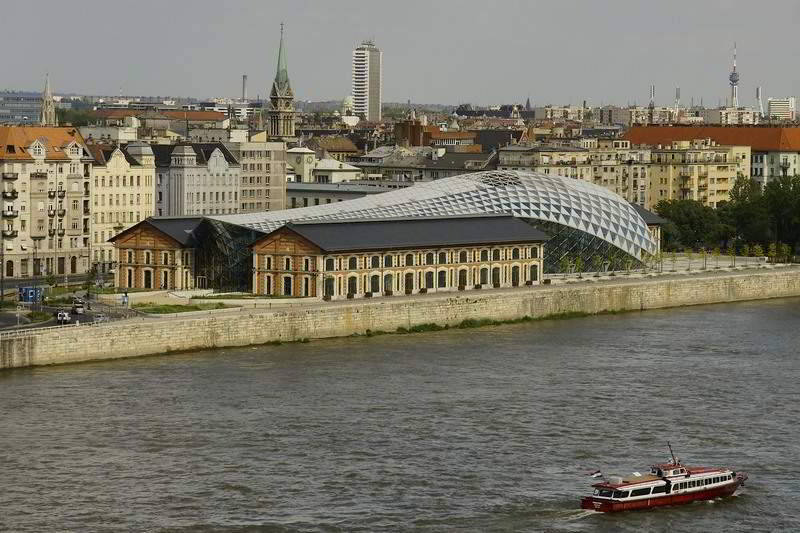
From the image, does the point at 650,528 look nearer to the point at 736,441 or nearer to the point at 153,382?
the point at 736,441

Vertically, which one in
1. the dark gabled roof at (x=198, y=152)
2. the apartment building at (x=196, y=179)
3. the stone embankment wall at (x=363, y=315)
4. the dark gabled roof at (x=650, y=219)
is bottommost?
the stone embankment wall at (x=363, y=315)

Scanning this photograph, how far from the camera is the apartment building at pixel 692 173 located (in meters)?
125

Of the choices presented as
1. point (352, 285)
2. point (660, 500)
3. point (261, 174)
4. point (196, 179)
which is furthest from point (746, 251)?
point (660, 500)

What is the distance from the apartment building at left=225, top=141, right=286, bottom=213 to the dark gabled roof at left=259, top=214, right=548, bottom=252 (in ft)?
81.2

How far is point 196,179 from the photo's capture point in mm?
98188

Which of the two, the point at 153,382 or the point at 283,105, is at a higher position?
the point at 283,105

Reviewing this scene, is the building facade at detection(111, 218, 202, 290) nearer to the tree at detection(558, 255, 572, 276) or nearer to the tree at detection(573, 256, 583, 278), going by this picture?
the tree at detection(558, 255, 572, 276)

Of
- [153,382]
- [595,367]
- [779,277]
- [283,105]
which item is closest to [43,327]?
[153,382]

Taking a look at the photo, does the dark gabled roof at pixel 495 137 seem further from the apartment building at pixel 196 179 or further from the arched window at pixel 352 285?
the arched window at pixel 352 285

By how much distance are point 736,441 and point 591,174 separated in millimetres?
70144

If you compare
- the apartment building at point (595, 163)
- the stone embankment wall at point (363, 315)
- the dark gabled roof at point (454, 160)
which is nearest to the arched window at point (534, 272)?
the stone embankment wall at point (363, 315)

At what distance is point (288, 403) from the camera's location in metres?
54.3

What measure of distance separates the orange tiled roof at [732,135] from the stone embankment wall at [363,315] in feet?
162

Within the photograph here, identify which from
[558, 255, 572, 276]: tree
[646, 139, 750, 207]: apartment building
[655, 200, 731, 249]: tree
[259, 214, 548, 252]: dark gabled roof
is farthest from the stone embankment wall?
[646, 139, 750, 207]: apartment building
